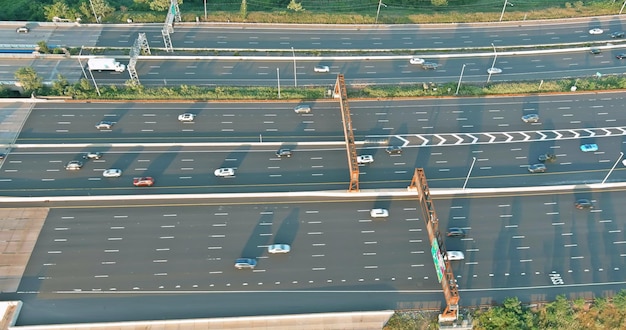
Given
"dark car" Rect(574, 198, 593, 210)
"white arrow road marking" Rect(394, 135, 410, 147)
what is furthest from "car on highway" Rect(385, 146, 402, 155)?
"dark car" Rect(574, 198, 593, 210)

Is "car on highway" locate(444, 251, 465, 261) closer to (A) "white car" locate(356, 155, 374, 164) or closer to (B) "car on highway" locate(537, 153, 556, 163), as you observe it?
(A) "white car" locate(356, 155, 374, 164)

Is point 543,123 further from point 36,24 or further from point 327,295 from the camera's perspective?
point 36,24

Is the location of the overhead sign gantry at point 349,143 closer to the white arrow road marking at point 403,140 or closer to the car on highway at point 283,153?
the car on highway at point 283,153

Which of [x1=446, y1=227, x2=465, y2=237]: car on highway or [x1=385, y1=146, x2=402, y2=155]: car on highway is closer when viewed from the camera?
[x1=446, y1=227, x2=465, y2=237]: car on highway

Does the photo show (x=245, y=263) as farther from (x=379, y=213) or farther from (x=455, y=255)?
(x=455, y=255)

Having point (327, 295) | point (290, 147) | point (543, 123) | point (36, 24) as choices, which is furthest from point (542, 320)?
point (36, 24)

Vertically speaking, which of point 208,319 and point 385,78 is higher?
point 385,78
